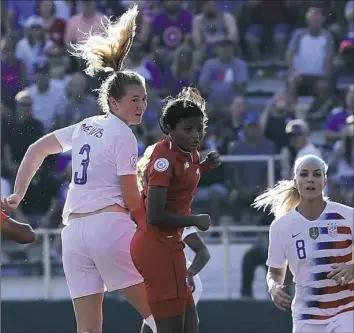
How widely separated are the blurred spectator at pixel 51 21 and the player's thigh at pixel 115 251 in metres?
7.27

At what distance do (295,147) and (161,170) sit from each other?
17.4 ft

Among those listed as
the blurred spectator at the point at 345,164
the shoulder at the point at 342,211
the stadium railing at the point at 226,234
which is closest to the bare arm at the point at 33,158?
the shoulder at the point at 342,211

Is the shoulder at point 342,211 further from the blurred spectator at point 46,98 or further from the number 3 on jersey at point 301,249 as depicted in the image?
the blurred spectator at point 46,98

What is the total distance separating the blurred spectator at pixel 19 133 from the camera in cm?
1098

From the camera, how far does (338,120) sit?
39.7 feet

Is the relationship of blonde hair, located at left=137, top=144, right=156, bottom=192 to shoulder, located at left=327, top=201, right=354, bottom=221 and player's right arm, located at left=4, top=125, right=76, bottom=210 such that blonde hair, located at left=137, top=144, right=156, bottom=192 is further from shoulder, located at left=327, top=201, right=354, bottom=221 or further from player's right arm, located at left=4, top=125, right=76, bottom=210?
shoulder, located at left=327, top=201, right=354, bottom=221

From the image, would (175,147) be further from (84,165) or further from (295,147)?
(295,147)

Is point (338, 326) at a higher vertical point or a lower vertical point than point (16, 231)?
lower

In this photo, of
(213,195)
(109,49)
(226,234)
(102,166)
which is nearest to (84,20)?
(213,195)

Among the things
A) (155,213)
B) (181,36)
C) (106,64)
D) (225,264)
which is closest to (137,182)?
(155,213)

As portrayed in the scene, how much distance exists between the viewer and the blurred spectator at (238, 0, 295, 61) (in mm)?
13992

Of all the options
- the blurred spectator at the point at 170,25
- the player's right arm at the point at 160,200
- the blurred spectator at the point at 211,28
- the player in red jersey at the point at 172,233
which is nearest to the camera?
the player's right arm at the point at 160,200

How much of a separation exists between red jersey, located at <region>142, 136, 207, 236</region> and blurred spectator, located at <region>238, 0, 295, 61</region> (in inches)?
304

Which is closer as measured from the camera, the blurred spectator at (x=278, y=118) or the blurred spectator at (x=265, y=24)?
the blurred spectator at (x=278, y=118)
